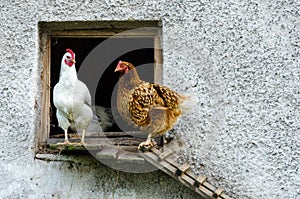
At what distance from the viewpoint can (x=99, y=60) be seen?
4883 millimetres

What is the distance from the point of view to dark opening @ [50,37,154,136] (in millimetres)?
4008

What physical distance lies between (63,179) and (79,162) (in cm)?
16

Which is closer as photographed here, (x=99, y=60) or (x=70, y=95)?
(x=70, y=95)

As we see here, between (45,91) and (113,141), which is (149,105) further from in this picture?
(45,91)

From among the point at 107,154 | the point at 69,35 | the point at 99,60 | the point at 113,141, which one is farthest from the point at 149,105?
the point at 99,60

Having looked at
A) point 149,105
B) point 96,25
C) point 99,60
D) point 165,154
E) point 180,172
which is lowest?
point 180,172

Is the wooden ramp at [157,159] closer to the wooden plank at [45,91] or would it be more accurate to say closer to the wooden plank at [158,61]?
the wooden plank at [45,91]

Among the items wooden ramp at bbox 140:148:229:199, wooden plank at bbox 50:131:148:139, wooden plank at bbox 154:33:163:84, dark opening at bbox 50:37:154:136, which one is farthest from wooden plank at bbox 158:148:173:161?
dark opening at bbox 50:37:154:136

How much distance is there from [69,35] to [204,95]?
109 cm

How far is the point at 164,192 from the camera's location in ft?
10.9

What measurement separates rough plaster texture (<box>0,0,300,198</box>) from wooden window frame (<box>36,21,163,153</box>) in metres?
0.08

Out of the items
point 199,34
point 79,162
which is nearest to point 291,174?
point 199,34

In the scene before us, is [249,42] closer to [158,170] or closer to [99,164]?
[158,170]

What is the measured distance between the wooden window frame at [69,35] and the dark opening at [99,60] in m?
0.10
